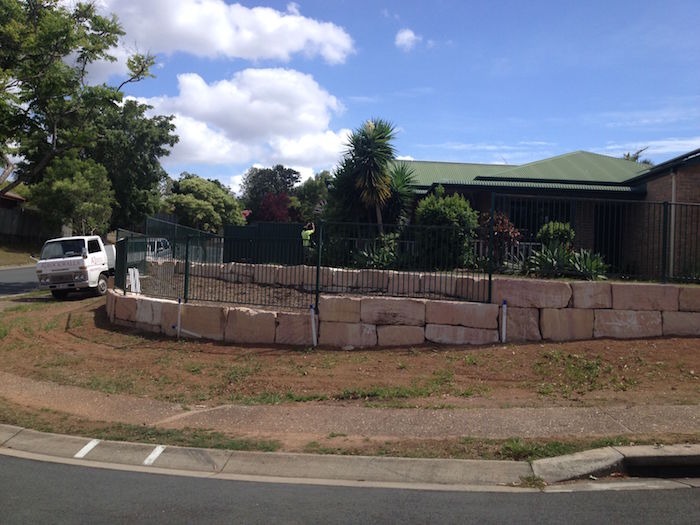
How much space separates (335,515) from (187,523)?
1.14m

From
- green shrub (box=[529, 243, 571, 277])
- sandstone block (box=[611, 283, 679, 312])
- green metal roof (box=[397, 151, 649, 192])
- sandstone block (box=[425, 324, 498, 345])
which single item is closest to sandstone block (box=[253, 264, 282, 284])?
sandstone block (box=[425, 324, 498, 345])

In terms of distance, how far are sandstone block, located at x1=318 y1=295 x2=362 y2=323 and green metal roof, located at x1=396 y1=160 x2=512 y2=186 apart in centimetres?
1116

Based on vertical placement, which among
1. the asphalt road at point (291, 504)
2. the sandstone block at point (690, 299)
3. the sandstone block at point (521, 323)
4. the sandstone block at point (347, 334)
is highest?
the sandstone block at point (690, 299)

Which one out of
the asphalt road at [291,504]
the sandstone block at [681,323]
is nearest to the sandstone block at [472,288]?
the sandstone block at [681,323]

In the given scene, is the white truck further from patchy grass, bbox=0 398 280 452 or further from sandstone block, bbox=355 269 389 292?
patchy grass, bbox=0 398 280 452

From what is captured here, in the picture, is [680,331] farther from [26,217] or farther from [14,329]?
[26,217]

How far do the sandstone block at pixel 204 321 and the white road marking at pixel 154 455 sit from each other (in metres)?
4.34

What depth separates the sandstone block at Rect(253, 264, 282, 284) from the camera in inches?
499

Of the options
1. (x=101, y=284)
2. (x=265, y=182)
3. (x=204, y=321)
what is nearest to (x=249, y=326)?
(x=204, y=321)

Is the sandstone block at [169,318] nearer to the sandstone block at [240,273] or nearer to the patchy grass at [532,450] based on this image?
the sandstone block at [240,273]

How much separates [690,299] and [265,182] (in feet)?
258

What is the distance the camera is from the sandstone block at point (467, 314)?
9.51 metres

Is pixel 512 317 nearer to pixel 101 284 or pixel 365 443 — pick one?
pixel 365 443

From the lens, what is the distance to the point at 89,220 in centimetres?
2862
